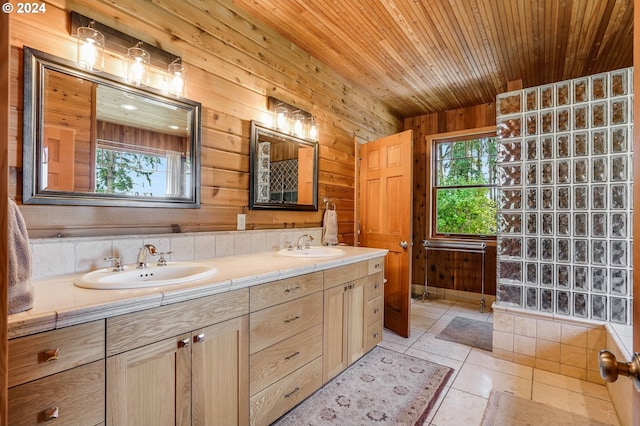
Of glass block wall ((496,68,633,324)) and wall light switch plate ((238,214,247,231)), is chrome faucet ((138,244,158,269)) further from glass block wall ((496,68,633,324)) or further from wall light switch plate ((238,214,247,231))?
glass block wall ((496,68,633,324))

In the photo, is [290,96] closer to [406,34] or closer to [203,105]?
[203,105]

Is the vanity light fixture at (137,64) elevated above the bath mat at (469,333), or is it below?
above

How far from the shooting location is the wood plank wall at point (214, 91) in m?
1.35

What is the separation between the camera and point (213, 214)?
78.7 inches

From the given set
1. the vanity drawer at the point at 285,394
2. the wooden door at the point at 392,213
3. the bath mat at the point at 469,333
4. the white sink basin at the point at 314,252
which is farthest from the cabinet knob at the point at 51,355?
the bath mat at the point at 469,333

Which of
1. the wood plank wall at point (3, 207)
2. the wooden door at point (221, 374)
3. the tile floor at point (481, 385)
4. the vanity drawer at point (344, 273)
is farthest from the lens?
the vanity drawer at point (344, 273)

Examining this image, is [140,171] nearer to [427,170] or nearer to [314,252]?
[314,252]

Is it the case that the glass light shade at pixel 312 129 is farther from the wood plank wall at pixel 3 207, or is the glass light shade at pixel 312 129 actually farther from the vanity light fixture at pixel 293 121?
the wood plank wall at pixel 3 207

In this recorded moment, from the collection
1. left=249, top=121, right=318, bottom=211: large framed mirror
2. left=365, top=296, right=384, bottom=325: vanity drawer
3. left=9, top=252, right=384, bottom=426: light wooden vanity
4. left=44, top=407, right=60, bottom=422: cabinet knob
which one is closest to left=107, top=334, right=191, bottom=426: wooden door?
left=9, top=252, right=384, bottom=426: light wooden vanity

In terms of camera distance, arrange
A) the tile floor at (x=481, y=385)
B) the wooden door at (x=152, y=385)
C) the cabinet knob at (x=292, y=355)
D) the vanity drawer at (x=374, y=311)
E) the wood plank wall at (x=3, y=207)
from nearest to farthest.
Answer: the wood plank wall at (x=3, y=207) < the wooden door at (x=152, y=385) < the cabinet knob at (x=292, y=355) < the tile floor at (x=481, y=385) < the vanity drawer at (x=374, y=311)

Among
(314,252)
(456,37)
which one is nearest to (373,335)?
(314,252)

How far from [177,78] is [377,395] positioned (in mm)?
2328

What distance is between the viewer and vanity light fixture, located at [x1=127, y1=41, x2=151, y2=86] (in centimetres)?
159

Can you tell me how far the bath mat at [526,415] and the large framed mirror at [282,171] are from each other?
76.2 inches
